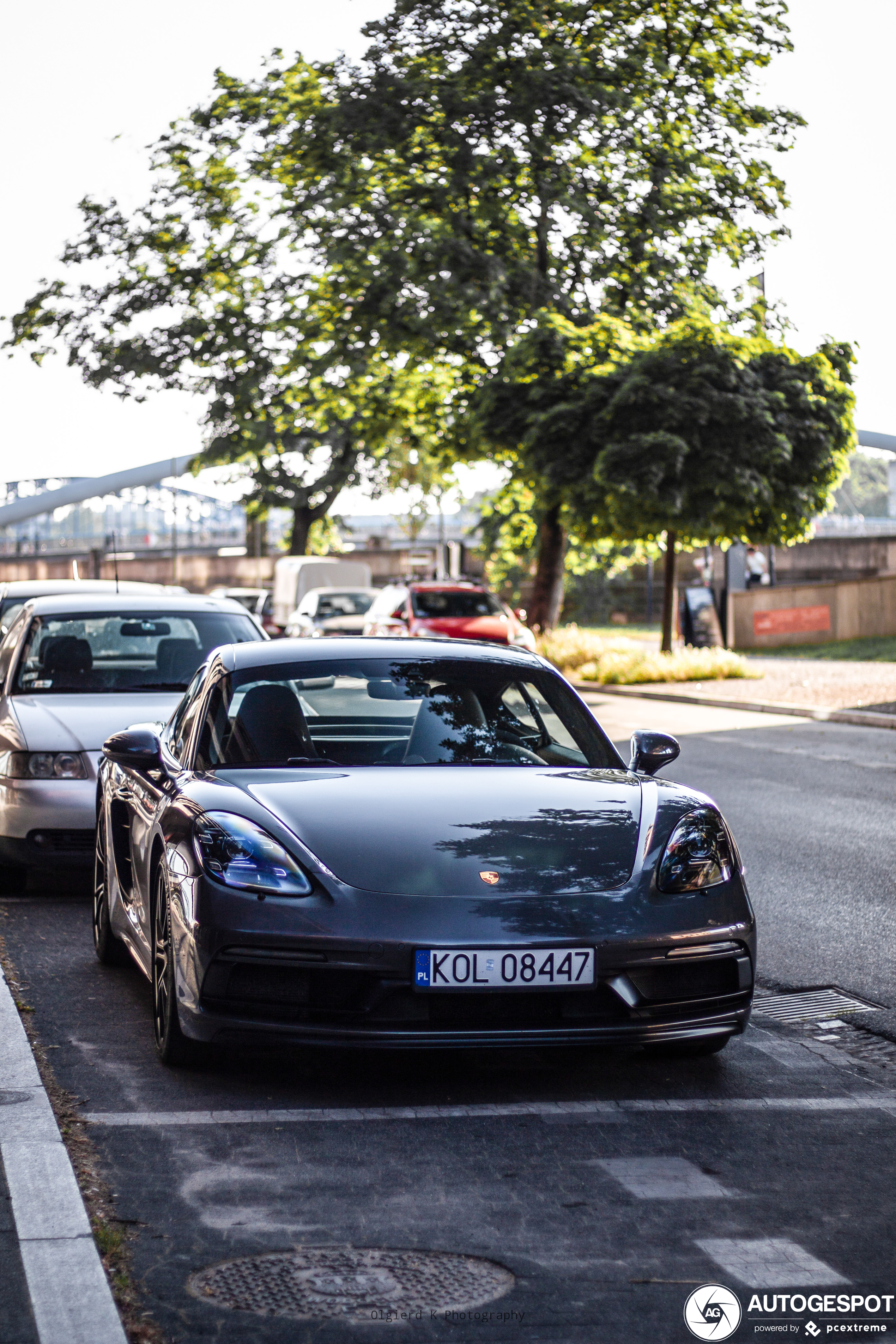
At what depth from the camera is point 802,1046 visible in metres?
5.60

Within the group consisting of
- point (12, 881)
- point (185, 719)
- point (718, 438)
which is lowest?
point (12, 881)

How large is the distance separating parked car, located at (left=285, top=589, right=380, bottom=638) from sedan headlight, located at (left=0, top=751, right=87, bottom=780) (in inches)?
1063

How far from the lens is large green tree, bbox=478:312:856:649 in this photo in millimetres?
26812

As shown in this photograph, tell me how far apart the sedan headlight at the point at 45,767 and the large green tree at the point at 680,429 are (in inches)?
742

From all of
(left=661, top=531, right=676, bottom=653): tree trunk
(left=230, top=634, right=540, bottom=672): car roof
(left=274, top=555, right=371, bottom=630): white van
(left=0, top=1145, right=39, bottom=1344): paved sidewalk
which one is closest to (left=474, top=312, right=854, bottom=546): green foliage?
(left=661, top=531, right=676, bottom=653): tree trunk

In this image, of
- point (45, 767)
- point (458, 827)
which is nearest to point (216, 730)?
point (458, 827)

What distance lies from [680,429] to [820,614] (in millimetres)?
15006

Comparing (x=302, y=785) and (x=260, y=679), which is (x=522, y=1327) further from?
(x=260, y=679)

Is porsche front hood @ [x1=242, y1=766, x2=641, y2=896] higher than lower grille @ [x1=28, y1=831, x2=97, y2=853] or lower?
higher

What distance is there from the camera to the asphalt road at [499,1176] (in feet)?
10.8

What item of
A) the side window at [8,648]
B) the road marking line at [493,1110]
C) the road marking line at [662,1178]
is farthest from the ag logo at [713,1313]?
the side window at [8,648]

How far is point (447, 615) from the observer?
31.3 metres

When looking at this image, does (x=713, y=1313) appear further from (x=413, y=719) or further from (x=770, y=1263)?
(x=413, y=719)

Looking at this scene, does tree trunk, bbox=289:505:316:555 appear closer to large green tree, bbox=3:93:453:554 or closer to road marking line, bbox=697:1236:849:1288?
large green tree, bbox=3:93:453:554
